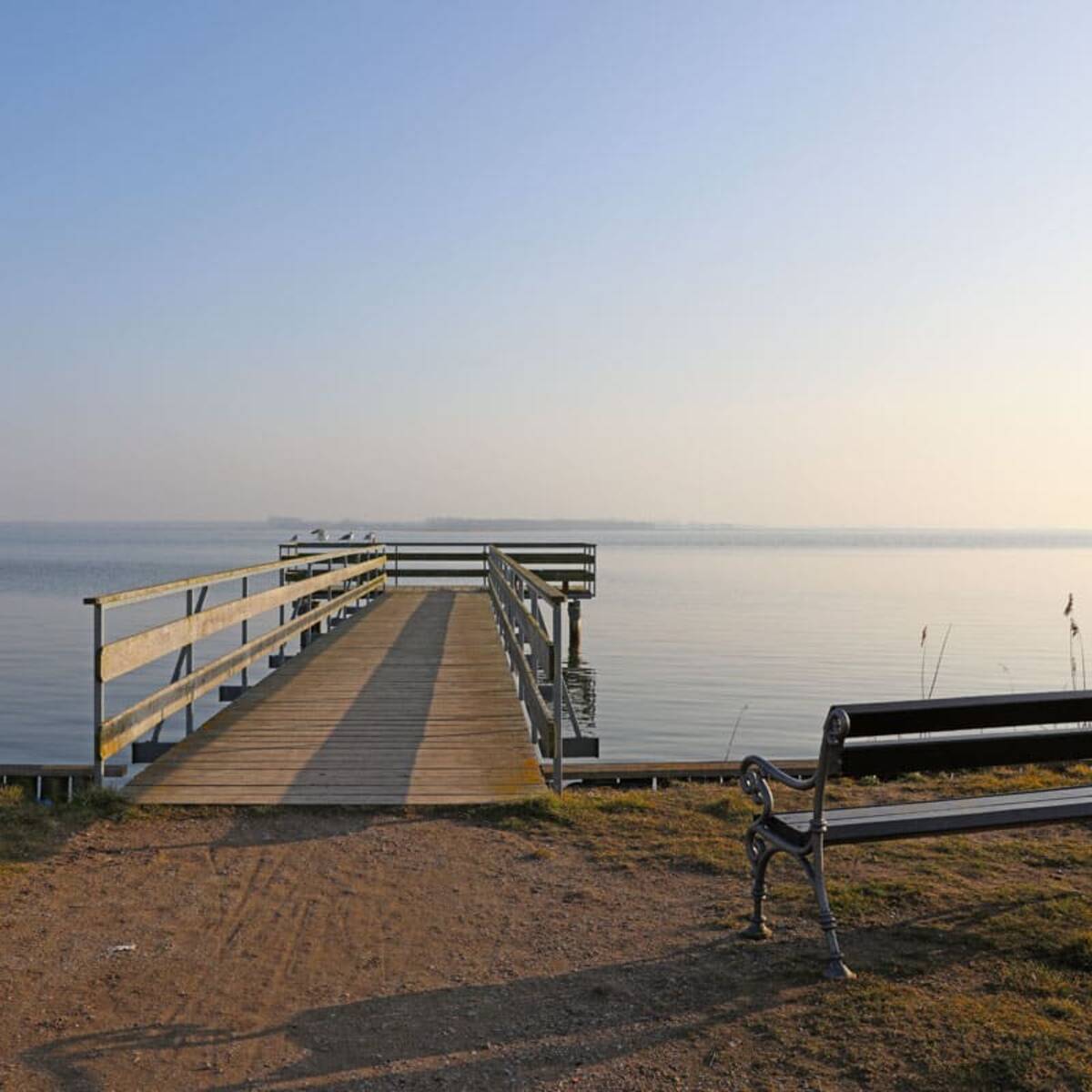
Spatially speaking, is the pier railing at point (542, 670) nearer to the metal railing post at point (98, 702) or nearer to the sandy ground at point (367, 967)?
the sandy ground at point (367, 967)

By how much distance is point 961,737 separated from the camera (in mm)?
4480

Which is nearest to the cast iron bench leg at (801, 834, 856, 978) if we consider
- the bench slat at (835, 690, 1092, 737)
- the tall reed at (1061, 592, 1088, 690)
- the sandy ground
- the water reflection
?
the sandy ground

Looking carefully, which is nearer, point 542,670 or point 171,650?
point 171,650

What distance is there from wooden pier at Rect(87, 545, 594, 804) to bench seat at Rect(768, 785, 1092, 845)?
2.58 metres

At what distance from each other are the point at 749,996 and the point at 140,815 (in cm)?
381

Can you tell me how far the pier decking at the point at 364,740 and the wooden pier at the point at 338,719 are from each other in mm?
16

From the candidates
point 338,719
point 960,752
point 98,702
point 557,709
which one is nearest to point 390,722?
point 338,719

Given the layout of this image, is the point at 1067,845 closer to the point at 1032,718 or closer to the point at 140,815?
A: the point at 1032,718

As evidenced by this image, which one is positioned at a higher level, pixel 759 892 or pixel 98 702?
pixel 98 702

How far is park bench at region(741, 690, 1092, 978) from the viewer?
4082mm

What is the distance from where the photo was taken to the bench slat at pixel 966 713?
4082mm

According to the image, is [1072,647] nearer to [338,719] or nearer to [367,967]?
[338,719]

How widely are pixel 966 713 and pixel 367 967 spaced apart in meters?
2.39

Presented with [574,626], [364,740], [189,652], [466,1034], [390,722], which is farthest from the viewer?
[574,626]
